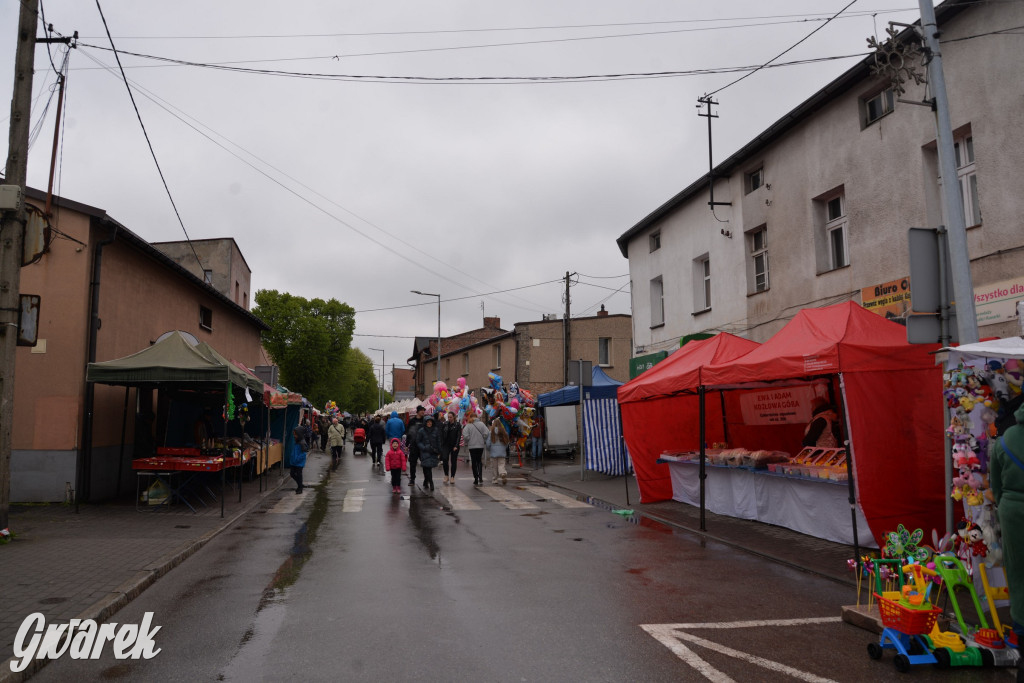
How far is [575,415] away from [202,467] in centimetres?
1802

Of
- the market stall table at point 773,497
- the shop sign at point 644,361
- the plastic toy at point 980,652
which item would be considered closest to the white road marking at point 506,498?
the market stall table at point 773,497

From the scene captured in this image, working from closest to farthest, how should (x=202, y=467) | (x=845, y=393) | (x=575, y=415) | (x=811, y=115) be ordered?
(x=845, y=393), (x=202, y=467), (x=811, y=115), (x=575, y=415)

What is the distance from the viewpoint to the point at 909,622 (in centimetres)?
477

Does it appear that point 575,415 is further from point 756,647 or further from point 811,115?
point 756,647

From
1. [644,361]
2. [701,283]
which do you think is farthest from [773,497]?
[644,361]

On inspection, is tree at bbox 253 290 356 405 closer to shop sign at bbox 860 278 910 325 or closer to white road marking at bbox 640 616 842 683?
shop sign at bbox 860 278 910 325

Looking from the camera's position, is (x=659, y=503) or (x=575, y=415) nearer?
(x=659, y=503)

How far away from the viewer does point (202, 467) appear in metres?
12.6

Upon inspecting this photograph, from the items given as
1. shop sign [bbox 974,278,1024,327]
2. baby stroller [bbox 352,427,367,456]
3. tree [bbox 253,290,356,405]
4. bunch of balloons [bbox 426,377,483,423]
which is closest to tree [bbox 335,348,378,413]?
tree [bbox 253,290,356,405]

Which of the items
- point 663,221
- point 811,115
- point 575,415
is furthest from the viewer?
point 575,415

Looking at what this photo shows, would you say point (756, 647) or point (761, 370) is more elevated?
point (761, 370)

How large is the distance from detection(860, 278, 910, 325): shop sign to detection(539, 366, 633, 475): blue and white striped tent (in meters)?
8.28

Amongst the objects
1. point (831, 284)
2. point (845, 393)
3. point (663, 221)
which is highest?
point (663, 221)

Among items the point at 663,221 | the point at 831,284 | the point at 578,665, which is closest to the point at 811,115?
the point at 831,284
